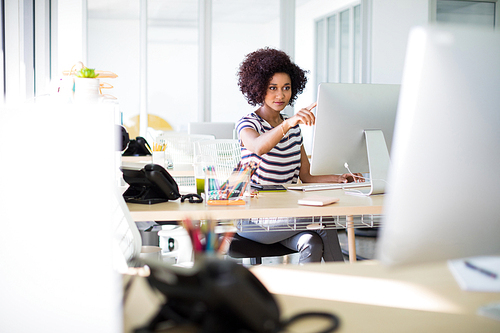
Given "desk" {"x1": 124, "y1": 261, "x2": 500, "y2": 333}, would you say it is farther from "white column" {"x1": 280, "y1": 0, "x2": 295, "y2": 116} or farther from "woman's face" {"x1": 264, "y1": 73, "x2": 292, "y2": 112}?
"white column" {"x1": 280, "y1": 0, "x2": 295, "y2": 116}

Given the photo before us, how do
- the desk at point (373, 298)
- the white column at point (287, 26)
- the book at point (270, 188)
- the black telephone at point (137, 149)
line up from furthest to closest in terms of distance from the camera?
the white column at point (287, 26) → the black telephone at point (137, 149) → the book at point (270, 188) → the desk at point (373, 298)

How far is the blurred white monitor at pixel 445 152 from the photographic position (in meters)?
0.62

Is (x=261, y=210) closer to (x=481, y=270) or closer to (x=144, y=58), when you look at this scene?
(x=481, y=270)

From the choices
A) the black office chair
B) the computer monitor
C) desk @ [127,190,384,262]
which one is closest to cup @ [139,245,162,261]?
desk @ [127,190,384,262]

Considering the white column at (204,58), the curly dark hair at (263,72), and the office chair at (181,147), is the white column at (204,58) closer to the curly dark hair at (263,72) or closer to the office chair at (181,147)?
the office chair at (181,147)

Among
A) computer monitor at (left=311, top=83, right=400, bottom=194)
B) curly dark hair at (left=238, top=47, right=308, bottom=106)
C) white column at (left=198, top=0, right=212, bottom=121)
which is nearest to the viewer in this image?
computer monitor at (left=311, top=83, right=400, bottom=194)

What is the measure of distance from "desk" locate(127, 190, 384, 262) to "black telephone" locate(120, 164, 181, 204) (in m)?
0.03

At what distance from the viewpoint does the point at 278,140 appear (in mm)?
1988

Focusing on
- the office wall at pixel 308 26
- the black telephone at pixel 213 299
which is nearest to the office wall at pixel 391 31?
the office wall at pixel 308 26

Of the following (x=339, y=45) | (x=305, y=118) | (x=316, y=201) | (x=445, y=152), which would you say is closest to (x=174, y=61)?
(x=339, y=45)

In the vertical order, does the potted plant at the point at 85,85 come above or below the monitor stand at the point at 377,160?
above

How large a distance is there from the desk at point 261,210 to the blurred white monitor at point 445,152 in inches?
29.8

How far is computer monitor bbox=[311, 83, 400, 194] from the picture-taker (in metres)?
1.62

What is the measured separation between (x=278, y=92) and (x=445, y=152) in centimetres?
175
